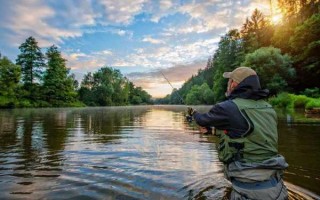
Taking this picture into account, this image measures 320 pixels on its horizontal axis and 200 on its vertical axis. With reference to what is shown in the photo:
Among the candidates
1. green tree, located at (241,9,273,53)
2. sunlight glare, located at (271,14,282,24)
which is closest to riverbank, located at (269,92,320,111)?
green tree, located at (241,9,273,53)

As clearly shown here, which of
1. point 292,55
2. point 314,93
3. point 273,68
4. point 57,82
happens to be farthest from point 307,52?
point 57,82

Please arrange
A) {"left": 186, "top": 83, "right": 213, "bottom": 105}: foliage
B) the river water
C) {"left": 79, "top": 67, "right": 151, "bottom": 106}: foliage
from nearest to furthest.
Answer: the river water
{"left": 186, "top": 83, "right": 213, "bottom": 105}: foliage
{"left": 79, "top": 67, "right": 151, "bottom": 106}: foliage

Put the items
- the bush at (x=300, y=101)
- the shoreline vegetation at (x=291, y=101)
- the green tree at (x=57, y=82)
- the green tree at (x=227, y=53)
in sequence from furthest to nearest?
1. the green tree at (x=57, y=82)
2. the green tree at (x=227, y=53)
3. the shoreline vegetation at (x=291, y=101)
4. the bush at (x=300, y=101)

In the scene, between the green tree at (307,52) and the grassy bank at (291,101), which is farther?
the green tree at (307,52)

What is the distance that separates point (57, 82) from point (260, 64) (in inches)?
2293

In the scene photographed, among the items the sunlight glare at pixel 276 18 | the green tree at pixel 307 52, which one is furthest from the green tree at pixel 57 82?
the green tree at pixel 307 52

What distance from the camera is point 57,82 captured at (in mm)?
82500

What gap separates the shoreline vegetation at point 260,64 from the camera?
44.2 metres

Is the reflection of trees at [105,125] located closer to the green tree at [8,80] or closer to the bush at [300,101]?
the bush at [300,101]

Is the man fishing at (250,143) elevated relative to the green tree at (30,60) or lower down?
lower down

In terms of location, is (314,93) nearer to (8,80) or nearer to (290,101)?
(290,101)

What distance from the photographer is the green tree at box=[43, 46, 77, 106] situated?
264ft

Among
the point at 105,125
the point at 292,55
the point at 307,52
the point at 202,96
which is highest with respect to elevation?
the point at 292,55

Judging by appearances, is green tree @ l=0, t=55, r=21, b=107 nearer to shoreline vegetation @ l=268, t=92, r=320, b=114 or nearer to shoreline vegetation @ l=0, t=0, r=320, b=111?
shoreline vegetation @ l=0, t=0, r=320, b=111
